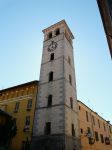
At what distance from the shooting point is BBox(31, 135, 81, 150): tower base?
1922 cm

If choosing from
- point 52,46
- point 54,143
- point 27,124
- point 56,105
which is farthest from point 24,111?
point 52,46

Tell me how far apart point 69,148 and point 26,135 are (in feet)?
23.1

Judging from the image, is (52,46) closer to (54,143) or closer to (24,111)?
(24,111)

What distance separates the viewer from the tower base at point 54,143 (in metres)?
19.2

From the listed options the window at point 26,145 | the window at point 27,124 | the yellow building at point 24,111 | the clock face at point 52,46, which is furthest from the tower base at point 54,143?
the clock face at point 52,46

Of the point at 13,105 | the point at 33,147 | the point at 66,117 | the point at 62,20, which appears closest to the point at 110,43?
the point at 66,117

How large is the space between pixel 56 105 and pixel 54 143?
17.4 ft

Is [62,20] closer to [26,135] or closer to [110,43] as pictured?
[26,135]

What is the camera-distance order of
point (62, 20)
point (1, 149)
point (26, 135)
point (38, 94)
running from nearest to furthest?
point (1, 149) → point (26, 135) → point (38, 94) → point (62, 20)

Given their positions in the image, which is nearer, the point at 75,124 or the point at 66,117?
the point at 66,117

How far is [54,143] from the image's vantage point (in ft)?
64.6

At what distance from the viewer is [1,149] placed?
19.7 metres

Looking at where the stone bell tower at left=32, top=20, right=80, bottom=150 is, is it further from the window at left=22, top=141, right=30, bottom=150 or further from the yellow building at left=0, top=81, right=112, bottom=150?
the yellow building at left=0, top=81, right=112, bottom=150

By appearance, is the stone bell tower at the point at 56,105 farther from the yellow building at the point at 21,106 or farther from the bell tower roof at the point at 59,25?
the bell tower roof at the point at 59,25
